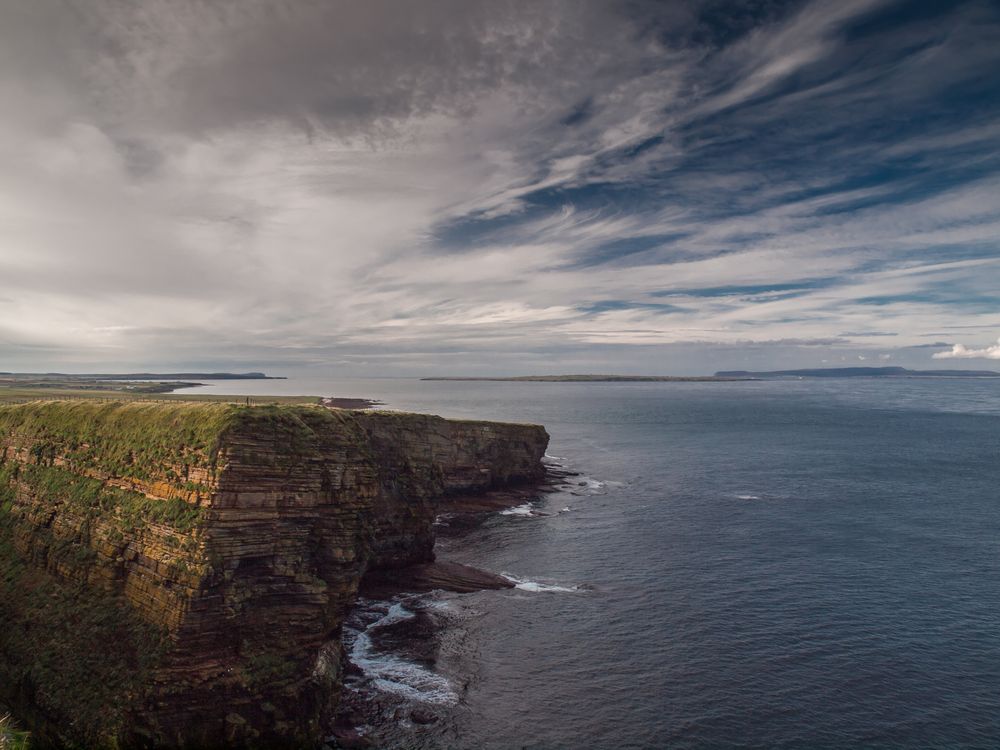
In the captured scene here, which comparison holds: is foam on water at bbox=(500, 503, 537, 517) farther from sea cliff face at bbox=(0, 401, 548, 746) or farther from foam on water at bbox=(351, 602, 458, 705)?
sea cliff face at bbox=(0, 401, 548, 746)

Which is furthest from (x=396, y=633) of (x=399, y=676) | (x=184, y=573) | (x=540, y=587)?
(x=184, y=573)

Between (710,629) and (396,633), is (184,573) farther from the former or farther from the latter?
(710,629)

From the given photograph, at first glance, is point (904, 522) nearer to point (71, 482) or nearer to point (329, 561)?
point (329, 561)

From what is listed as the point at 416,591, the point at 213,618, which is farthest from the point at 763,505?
the point at 213,618

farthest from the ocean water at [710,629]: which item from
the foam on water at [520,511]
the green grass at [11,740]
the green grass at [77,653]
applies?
the green grass at [11,740]

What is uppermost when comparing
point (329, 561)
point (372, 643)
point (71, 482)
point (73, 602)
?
point (71, 482)

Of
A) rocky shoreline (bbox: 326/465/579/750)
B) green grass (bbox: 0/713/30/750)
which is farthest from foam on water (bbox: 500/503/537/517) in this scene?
green grass (bbox: 0/713/30/750)

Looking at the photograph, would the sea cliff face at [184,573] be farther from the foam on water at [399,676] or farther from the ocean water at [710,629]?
the ocean water at [710,629]
